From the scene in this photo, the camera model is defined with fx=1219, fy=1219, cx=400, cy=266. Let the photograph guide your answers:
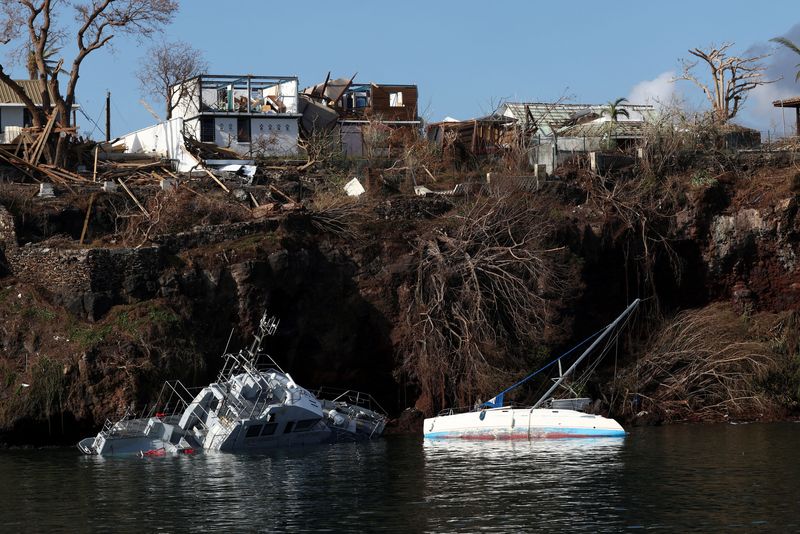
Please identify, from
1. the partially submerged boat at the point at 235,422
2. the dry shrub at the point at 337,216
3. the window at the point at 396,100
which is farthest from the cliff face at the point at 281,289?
the window at the point at 396,100

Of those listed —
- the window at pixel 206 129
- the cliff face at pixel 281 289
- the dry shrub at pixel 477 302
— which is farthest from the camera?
the window at pixel 206 129

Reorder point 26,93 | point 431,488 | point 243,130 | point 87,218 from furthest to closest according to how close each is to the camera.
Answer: point 26,93, point 243,130, point 87,218, point 431,488

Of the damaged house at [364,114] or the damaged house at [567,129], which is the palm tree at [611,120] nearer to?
the damaged house at [567,129]

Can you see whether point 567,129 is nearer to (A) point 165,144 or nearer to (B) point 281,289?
(A) point 165,144

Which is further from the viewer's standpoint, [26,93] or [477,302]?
[26,93]

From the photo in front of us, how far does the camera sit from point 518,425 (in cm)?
4253

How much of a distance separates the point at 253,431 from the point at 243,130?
93.1 feet

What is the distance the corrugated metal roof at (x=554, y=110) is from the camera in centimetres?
7138

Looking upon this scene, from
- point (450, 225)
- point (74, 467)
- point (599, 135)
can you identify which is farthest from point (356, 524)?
point (599, 135)

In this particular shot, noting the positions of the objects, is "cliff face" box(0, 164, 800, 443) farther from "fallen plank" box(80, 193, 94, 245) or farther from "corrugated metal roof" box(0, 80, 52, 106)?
"corrugated metal roof" box(0, 80, 52, 106)

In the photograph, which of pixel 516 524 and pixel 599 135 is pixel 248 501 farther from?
pixel 599 135

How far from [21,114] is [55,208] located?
88.7 ft

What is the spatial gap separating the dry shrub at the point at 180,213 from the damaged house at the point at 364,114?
13.6m

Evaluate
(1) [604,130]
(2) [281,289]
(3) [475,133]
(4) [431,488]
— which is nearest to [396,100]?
(3) [475,133]
